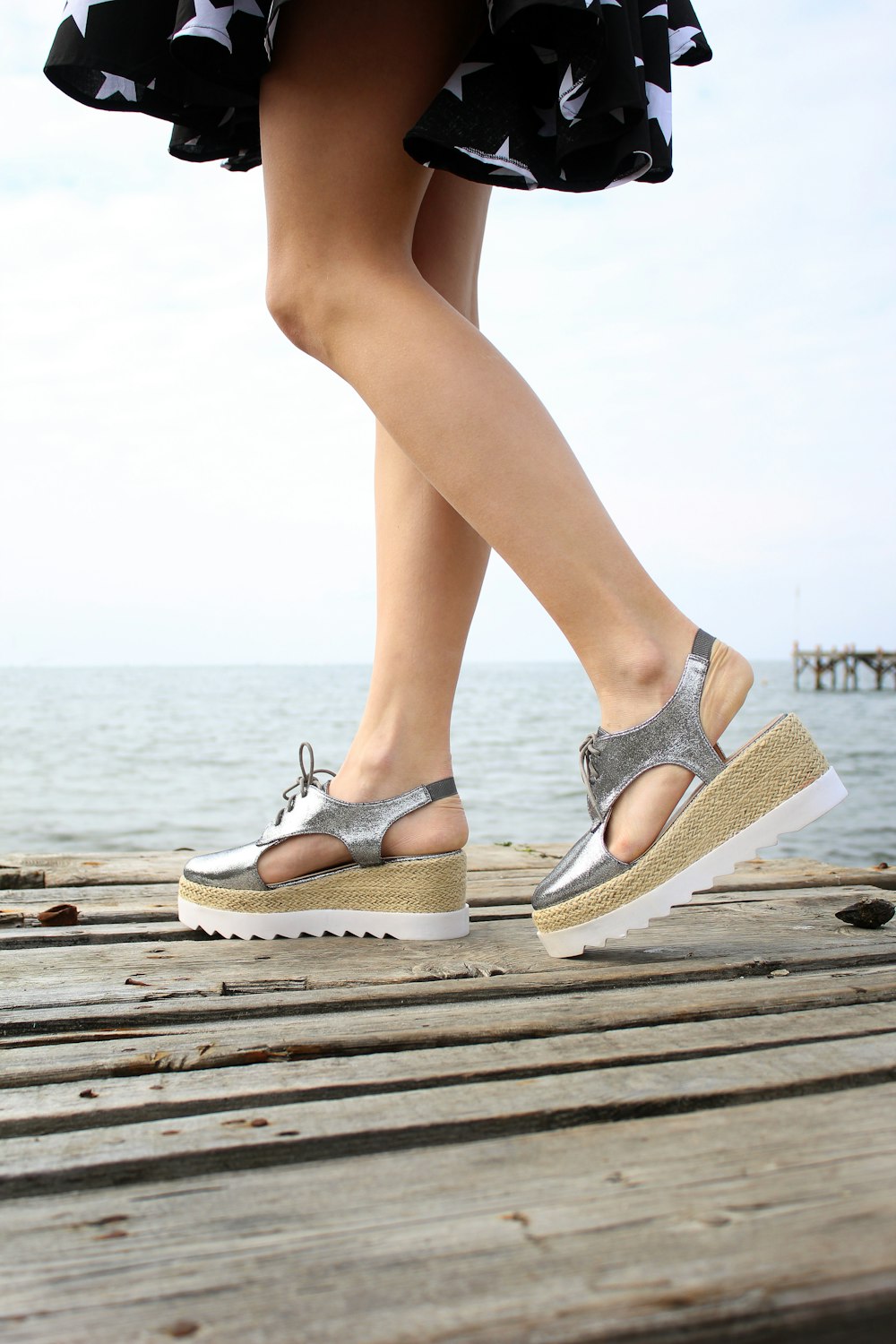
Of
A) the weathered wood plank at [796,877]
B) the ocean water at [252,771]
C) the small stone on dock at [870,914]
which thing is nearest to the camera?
the small stone on dock at [870,914]

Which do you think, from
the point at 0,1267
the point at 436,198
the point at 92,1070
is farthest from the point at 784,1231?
the point at 436,198

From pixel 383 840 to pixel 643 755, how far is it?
0.33m

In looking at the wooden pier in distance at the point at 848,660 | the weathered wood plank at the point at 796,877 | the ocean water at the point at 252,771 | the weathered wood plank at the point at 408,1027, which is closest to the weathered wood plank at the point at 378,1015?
the weathered wood plank at the point at 408,1027

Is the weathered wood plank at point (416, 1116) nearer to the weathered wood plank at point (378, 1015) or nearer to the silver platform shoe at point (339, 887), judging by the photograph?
the weathered wood plank at point (378, 1015)

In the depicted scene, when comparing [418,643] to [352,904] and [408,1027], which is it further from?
[408,1027]

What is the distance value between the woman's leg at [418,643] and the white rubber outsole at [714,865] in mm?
245

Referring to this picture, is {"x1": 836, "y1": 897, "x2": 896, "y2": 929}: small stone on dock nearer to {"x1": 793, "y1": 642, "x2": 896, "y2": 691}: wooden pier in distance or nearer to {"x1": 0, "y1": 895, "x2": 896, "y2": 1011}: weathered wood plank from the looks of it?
{"x1": 0, "y1": 895, "x2": 896, "y2": 1011}: weathered wood plank

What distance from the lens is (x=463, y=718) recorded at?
17312 millimetres

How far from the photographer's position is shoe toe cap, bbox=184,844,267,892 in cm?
109

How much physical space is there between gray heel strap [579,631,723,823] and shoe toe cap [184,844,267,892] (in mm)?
420

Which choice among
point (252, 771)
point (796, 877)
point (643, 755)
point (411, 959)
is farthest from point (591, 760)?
point (252, 771)

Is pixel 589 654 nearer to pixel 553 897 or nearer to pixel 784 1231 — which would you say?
pixel 553 897

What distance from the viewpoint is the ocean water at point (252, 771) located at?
658 cm

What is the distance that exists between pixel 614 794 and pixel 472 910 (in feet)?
1.26
